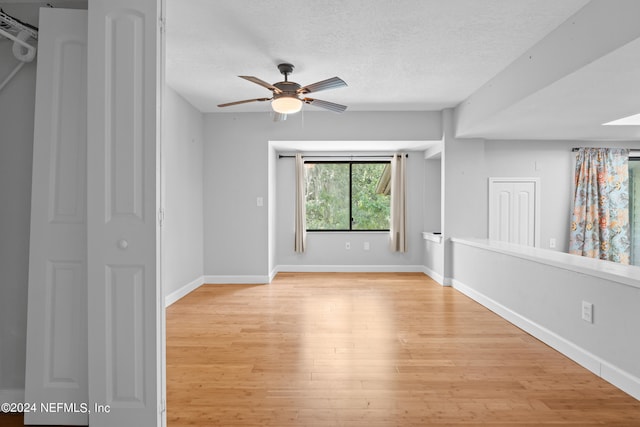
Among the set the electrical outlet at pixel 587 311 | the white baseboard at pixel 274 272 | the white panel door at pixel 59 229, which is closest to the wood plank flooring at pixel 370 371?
the electrical outlet at pixel 587 311

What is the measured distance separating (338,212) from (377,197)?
75cm

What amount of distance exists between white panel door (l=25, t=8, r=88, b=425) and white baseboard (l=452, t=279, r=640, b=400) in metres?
3.04

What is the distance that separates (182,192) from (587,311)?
4.20 metres

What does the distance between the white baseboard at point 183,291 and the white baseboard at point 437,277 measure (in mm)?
3497

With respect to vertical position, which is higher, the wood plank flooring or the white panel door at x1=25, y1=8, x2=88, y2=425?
the white panel door at x1=25, y1=8, x2=88, y2=425

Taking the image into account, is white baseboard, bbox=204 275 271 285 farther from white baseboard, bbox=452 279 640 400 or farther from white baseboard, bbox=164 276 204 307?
white baseboard, bbox=452 279 640 400

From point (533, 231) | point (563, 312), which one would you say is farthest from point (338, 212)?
point (563, 312)

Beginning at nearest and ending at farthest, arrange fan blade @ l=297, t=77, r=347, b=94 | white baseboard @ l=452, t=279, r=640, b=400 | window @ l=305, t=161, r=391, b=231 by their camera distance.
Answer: white baseboard @ l=452, t=279, r=640, b=400, fan blade @ l=297, t=77, r=347, b=94, window @ l=305, t=161, r=391, b=231

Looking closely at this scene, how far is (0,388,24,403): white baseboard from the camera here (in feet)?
6.15

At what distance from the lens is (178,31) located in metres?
2.79

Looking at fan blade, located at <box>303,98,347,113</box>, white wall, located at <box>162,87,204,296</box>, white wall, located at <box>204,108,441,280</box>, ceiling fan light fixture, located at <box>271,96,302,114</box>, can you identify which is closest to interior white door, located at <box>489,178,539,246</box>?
fan blade, located at <box>303,98,347,113</box>

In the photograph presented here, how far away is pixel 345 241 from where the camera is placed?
620 cm

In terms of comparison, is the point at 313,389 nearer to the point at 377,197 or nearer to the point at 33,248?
the point at 33,248

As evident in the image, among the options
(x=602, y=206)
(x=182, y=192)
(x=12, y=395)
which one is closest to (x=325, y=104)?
(x=182, y=192)
